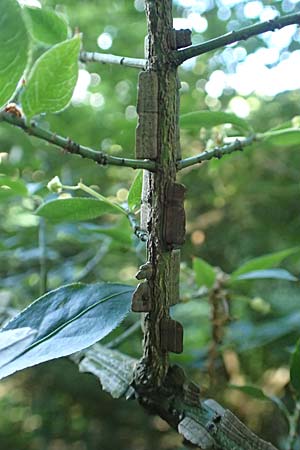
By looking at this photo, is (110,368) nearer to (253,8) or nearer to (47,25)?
(47,25)

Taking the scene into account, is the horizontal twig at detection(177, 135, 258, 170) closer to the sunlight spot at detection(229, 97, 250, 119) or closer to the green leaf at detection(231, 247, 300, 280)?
the green leaf at detection(231, 247, 300, 280)

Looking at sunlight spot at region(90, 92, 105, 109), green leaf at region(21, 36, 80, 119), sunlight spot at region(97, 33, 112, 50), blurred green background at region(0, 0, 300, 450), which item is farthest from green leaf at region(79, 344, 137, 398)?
sunlight spot at region(90, 92, 105, 109)

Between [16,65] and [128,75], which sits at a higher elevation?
[128,75]

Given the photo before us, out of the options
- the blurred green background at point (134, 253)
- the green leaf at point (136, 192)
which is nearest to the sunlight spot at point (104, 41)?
the blurred green background at point (134, 253)

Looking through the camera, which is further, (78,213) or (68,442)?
(68,442)

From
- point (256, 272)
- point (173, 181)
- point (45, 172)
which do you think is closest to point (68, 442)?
point (45, 172)

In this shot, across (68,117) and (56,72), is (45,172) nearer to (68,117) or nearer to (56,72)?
(68,117)
